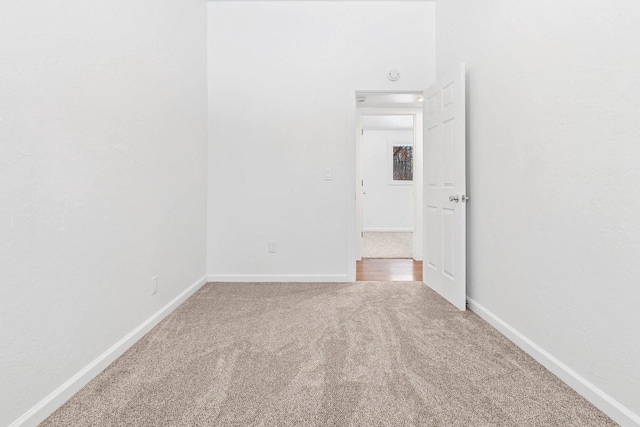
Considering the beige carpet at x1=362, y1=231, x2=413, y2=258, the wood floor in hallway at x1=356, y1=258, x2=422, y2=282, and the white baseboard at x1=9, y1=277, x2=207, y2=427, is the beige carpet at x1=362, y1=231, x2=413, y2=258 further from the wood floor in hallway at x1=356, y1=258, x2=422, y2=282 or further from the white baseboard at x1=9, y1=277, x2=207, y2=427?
the white baseboard at x1=9, y1=277, x2=207, y2=427

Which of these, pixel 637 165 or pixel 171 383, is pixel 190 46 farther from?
pixel 637 165

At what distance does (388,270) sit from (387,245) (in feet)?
6.80

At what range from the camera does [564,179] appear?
1.64 meters

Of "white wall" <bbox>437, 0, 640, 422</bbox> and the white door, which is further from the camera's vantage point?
the white door

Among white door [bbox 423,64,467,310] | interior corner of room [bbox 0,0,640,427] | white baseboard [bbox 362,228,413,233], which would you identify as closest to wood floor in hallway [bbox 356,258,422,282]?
interior corner of room [bbox 0,0,640,427]

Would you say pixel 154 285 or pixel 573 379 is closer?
pixel 573 379

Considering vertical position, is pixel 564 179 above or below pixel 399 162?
below

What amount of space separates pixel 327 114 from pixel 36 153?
2.55 meters

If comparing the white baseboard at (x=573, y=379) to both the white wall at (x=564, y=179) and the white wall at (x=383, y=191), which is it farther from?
the white wall at (x=383, y=191)

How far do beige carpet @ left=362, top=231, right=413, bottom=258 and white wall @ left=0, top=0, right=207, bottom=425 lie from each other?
3.40 metres

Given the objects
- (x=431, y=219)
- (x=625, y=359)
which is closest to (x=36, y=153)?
(x=625, y=359)

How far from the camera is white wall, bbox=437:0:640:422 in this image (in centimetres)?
132

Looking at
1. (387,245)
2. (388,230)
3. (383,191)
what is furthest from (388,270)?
(383,191)

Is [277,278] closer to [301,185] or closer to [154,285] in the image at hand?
[301,185]
